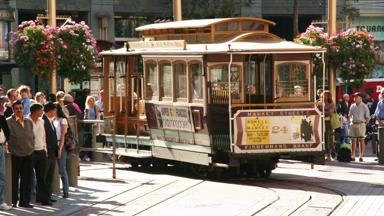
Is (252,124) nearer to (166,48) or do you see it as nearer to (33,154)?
(166,48)

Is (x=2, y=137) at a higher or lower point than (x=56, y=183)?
higher

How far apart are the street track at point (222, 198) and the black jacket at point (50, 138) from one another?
1165 mm

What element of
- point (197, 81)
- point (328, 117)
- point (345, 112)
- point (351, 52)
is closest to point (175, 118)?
point (197, 81)

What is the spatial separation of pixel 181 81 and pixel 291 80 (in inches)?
90.5

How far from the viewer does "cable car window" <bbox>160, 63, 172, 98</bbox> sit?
79.2ft

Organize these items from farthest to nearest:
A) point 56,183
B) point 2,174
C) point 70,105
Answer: point 70,105
point 56,183
point 2,174

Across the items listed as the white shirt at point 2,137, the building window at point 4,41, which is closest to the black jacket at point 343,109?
the building window at point 4,41

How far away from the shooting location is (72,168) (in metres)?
21.2

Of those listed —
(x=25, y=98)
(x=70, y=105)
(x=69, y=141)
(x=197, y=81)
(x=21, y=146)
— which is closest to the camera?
(x=21, y=146)

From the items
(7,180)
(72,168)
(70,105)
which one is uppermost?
(70,105)

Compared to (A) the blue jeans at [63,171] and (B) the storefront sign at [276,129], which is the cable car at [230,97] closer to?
(B) the storefront sign at [276,129]

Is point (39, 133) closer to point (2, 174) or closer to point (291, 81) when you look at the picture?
point (2, 174)

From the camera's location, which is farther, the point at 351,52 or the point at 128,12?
the point at 128,12

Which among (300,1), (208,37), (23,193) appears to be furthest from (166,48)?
(300,1)
